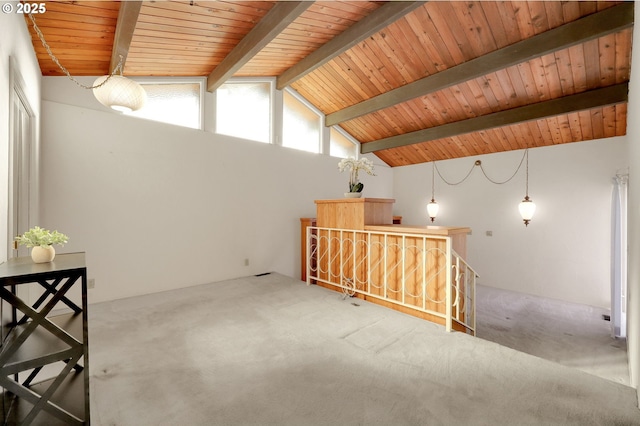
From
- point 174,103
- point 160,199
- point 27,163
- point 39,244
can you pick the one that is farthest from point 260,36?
point 39,244

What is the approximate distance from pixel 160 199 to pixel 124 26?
6.88 ft

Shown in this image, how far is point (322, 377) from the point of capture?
1.95m

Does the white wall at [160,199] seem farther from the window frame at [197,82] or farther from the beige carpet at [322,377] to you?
the beige carpet at [322,377]

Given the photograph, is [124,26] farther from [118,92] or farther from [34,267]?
[34,267]

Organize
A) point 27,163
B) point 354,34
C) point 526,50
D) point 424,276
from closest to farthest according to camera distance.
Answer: point 27,163, point 424,276, point 526,50, point 354,34

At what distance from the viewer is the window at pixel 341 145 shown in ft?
21.1

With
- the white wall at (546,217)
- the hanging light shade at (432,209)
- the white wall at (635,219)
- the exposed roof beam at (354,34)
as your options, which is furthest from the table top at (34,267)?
the white wall at (546,217)

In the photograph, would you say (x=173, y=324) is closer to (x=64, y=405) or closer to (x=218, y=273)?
(x=64, y=405)

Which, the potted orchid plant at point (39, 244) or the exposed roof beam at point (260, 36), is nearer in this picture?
the potted orchid plant at point (39, 244)

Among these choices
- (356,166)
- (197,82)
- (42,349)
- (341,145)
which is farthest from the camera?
(341,145)

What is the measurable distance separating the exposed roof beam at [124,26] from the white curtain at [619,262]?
20.0 ft

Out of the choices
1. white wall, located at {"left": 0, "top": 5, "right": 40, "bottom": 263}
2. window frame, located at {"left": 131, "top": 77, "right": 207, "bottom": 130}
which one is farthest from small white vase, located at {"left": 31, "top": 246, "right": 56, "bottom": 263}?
window frame, located at {"left": 131, "top": 77, "right": 207, "bottom": 130}

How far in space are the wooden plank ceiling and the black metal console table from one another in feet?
7.18

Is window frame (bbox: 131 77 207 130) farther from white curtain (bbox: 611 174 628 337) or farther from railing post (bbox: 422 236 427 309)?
white curtain (bbox: 611 174 628 337)
